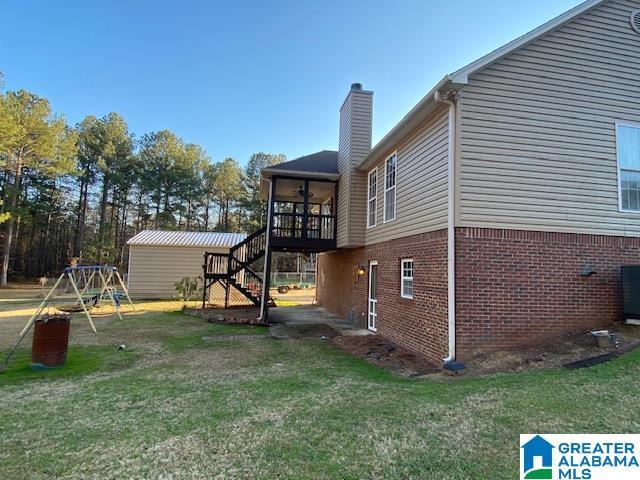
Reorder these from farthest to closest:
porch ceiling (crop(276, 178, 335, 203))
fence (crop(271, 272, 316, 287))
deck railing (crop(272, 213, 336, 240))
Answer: fence (crop(271, 272, 316, 287))
porch ceiling (crop(276, 178, 335, 203))
deck railing (crop(272, 213, 336, 240))

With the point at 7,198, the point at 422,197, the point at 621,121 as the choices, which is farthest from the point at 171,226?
the point at 621,121


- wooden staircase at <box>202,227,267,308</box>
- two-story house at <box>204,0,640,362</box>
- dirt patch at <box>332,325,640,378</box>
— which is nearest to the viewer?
dirt patch at <box>332,325,640,378</box>

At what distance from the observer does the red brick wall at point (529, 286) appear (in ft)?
19.5

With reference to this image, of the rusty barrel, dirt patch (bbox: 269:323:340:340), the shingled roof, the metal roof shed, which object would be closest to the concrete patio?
dirt patch (bbox: 269:323:340:340)

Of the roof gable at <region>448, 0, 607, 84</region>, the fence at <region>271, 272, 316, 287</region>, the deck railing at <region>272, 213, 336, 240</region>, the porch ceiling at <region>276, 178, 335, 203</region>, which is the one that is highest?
the roof gable at <region>448, 0, 607, 84</region>

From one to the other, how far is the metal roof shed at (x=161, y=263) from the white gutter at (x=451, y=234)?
580 inches

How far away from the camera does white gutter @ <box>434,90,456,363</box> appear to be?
588 cm

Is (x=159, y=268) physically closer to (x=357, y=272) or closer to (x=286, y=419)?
(x=357, y=272)

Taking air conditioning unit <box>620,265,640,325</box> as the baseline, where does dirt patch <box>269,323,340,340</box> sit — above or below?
below

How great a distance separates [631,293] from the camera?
6.17 metres

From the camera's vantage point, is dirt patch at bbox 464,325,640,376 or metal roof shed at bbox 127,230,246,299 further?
metal roof shed at bbox 127,230,246,299

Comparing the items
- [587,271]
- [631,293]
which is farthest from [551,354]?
[631,293]

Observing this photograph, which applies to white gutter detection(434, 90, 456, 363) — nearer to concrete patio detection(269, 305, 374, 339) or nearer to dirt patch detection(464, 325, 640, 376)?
dirt patch detection(464, 325, 640, 376)

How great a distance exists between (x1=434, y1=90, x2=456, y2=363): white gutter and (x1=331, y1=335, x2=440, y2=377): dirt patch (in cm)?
52
